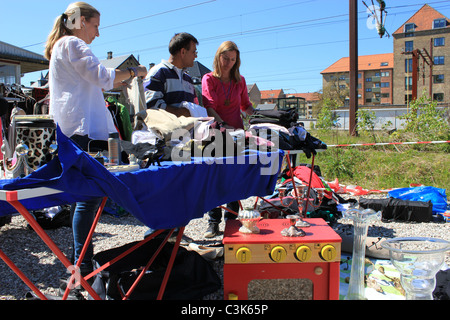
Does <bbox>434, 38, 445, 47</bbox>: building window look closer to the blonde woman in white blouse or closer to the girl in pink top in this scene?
the girl in pink top

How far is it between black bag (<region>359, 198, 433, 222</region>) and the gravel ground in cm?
9

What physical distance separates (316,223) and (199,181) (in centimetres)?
81

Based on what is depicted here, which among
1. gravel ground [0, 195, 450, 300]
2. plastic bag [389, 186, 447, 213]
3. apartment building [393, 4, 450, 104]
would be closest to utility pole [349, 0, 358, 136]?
plastic bag [389, 186, 447, 213]

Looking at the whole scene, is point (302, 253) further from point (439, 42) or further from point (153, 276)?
point (439, 42)

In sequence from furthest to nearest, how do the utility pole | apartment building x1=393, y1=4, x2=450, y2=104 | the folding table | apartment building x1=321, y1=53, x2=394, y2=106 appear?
apartment building x1=321, y1=53, x2=394, y2=106 → apartment building x1=393, y1=4, x2=450, y2=104 → the utility pole → the folding table

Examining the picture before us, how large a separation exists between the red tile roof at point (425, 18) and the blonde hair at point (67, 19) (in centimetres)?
5756

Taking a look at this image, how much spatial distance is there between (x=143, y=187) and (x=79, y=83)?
0.85 meters

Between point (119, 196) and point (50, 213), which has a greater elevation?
point (119, 196)

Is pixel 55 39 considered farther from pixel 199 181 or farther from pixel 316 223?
pixel 316 223

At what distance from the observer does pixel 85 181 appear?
142 cm

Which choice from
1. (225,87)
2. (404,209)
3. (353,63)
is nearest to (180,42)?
(225,87)

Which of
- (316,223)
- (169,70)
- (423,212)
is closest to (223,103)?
(169,70)

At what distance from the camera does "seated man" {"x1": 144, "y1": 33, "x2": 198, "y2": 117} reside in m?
2.70

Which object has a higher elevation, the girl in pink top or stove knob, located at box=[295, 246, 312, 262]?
the girl in pink top
